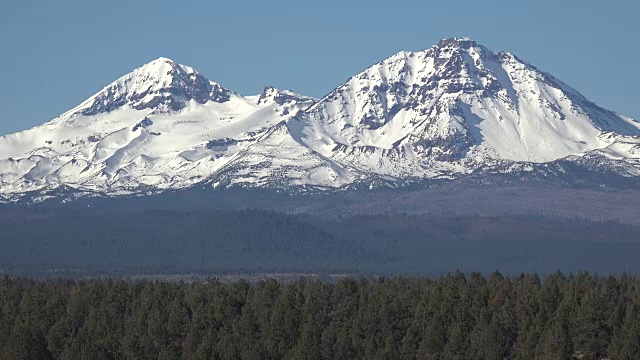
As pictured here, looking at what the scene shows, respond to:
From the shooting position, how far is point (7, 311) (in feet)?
646

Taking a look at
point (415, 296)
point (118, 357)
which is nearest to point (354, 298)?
point (415, 296)

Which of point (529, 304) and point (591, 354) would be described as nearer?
point (591, 354)

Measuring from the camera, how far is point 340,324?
7072 inches

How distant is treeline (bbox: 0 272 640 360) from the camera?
16238 centimetres

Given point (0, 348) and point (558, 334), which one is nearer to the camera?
point (558, 334)

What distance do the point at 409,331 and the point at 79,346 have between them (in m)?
32.6

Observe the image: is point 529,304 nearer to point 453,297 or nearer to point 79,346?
point 453,297

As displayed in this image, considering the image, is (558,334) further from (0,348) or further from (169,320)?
(0,348)

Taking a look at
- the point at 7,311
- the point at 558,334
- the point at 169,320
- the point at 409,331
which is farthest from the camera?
the point at 7,311

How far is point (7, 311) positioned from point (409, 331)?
172 feet

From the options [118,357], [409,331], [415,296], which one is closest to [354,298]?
[415,296]

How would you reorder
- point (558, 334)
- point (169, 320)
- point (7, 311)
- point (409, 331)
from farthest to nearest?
point (7, 311)
point (169, 320)
point (409, 331)
point (558, 334)

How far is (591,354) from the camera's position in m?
164

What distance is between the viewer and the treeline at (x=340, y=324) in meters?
162
